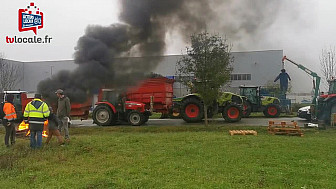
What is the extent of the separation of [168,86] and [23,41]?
915cm

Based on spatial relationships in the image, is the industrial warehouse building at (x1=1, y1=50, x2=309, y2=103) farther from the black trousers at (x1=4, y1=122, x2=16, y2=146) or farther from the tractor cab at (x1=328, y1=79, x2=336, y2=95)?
the black trousers at (x1=4, y1=122, x2=16, y2=146)

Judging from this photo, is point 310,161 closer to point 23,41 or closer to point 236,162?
point 236,162

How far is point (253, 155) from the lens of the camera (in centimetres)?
636

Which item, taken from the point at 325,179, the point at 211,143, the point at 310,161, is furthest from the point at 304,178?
the point at 211,143

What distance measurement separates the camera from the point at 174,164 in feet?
18.5

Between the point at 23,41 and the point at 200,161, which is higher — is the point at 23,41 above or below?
above

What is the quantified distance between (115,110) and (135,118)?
1086mm

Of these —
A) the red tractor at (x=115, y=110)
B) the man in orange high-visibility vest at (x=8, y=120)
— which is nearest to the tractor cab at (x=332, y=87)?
the red tractor at (x=115, y=110)

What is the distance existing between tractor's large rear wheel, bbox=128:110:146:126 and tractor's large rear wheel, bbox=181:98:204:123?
2348 mm

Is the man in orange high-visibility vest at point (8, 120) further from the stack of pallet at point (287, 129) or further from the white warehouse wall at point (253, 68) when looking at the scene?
the white warehouse wall at point (253, 68)

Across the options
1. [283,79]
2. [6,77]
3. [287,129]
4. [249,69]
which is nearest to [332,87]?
[287,129]

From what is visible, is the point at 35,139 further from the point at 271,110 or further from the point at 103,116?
the point at 271,110

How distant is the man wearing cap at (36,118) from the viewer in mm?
7318

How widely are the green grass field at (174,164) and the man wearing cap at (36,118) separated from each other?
0.29 m
